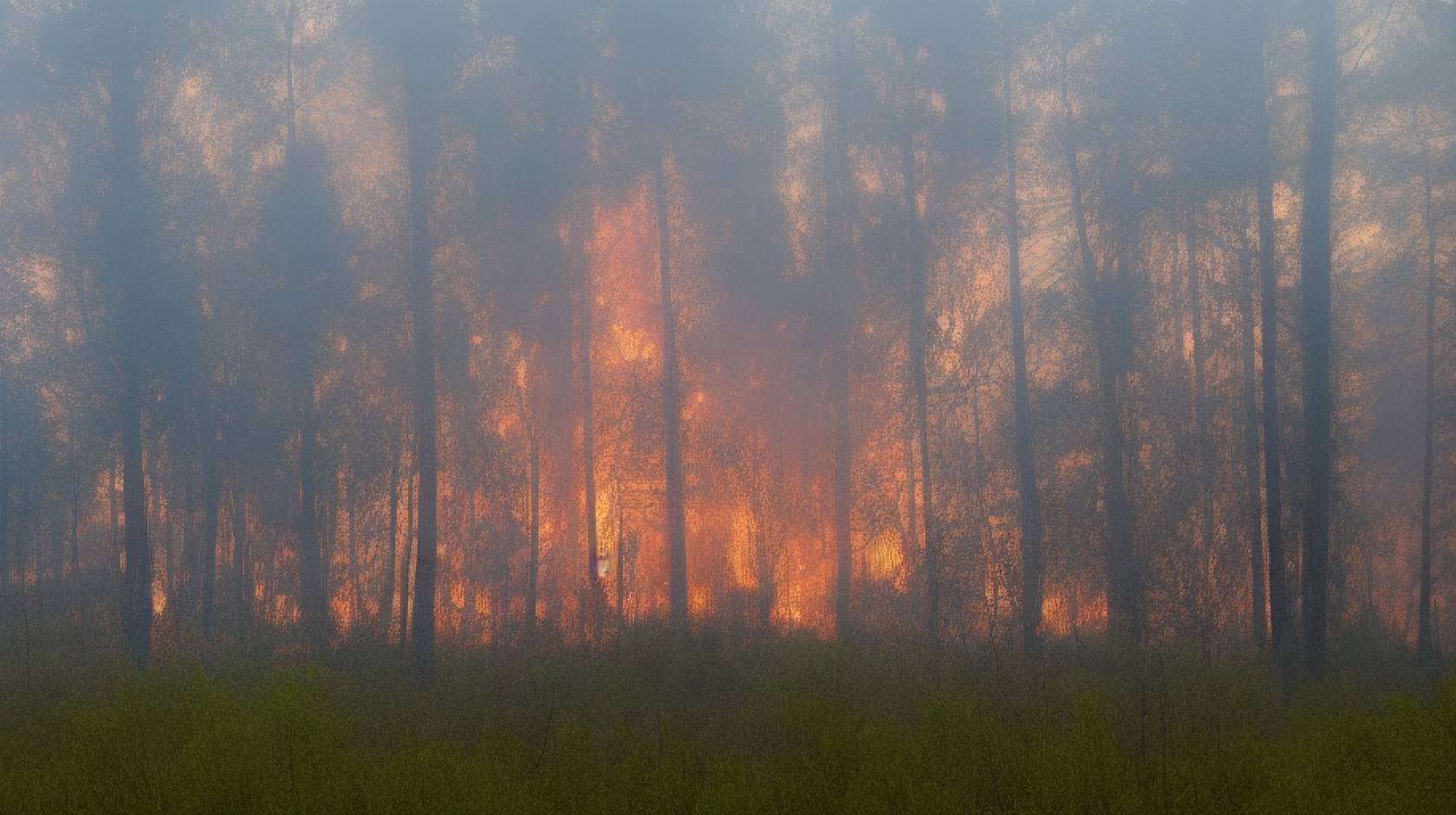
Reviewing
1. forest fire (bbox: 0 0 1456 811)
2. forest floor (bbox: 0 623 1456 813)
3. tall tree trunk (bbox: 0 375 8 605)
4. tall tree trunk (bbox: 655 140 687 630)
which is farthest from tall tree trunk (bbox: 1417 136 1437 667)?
tall tree trunk (bbox: 0 375 8 605)

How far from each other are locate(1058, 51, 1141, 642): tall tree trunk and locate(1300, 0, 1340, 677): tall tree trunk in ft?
13.9

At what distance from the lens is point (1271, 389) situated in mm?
11055

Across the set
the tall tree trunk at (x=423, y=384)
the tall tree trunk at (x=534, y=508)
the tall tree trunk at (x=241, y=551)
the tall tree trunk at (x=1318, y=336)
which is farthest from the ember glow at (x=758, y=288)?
the tall tree trunk at (x=1318, y=336)

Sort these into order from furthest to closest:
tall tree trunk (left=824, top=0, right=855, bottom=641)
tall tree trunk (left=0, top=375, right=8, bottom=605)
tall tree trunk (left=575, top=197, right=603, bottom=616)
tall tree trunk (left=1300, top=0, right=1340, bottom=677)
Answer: tall tree trunk (left=0, top=375, right=8, bottom=605)
tall tree trunk (left=575, top=197, right=603, bottom=616)
tall tree trunk (left=824, top=0, right=855, bottom=641)
tall tree trunk (left=1300, top=0, right=1340, bottom=677)

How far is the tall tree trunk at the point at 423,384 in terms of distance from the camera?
11148 millimetres

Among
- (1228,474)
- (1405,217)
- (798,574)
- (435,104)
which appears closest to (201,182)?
(435,104)

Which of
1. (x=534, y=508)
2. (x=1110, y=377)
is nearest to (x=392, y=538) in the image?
(x=534, y=508)

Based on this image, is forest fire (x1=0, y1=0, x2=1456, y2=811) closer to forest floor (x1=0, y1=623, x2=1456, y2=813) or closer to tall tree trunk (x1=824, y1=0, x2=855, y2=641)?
tall tree trunk (x1=824, y1=0, x2=855, y2=641)

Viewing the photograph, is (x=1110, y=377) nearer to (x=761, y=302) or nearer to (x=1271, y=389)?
(x=1271, y=389)

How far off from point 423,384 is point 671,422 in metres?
4.40

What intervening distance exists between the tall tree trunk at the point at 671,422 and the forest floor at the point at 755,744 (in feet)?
18.3

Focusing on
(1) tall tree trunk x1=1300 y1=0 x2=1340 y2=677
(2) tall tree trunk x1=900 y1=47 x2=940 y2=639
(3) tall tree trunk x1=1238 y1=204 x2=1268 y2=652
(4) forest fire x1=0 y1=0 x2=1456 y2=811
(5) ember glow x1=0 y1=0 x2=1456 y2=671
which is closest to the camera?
(1) tall tree trunk x1=1300 y1=0 x2=1340 y2=677

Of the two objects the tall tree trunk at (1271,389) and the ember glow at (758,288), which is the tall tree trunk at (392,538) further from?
the tall tree trunk at (1271,389)

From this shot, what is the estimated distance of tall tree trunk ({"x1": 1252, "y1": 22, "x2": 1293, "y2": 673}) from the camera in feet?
34.2
